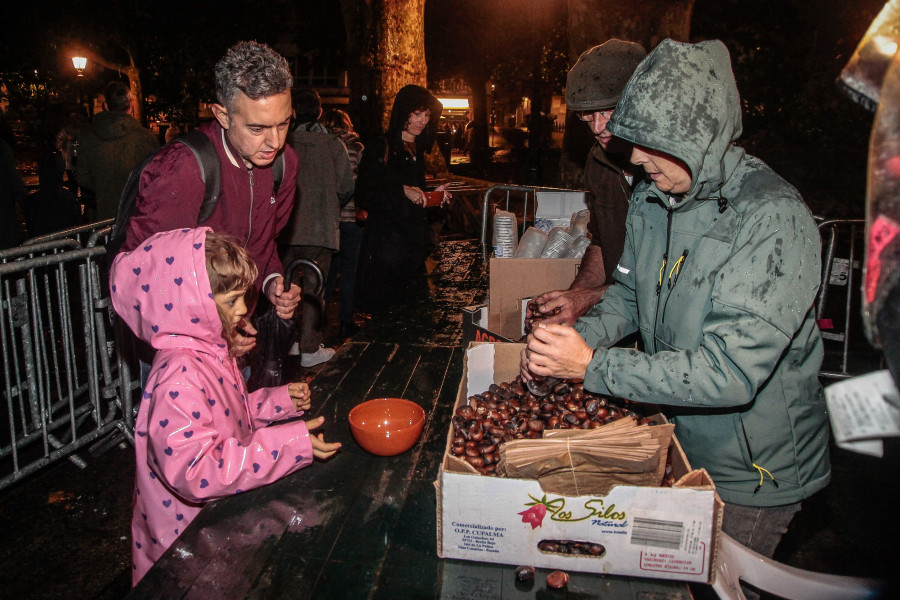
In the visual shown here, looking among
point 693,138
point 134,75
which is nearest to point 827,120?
point 693,138

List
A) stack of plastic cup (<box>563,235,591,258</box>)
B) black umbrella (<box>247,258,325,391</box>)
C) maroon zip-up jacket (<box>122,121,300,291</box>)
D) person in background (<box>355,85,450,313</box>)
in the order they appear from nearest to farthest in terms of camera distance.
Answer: maroon zip-up jacket (<box>122,121,300,291</box>) → black umbrella (<box>247,258,325,391</box>) → stack of plastic cup (<box>563,235,591,258</box>) → person in background (<box>355,85,450,313</box>)

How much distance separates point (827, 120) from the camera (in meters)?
12.9

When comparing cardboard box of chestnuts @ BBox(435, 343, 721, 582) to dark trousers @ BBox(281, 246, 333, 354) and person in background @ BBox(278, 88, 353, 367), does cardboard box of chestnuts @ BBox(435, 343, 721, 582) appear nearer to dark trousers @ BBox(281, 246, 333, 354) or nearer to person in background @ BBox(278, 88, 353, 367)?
person in background @ BBox(278, 88, 353, 367)

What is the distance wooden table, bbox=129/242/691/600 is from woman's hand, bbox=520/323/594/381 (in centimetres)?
60

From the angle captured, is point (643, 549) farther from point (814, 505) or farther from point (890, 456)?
point (890, 456)

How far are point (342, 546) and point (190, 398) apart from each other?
Answer: 2.38 feet

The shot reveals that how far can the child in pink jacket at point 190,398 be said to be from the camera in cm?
193

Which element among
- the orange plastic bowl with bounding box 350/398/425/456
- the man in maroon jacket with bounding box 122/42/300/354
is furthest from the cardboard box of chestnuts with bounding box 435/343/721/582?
the man in maroon jacket with bounding box 122/42/300/354

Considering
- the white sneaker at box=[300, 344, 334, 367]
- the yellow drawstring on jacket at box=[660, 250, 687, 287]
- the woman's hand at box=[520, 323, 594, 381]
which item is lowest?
the white sneaker at box=[300, 344, 334, 367]

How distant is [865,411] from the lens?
91 cm

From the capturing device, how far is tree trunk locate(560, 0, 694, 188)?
7.29m

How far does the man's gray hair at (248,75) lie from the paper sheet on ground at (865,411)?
2.70m

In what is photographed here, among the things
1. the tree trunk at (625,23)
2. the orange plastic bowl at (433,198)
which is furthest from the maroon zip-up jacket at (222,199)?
the tree trunk at (625,23)

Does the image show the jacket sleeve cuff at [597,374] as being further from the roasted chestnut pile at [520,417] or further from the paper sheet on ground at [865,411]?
the paper sheet on ground at [865,411]
